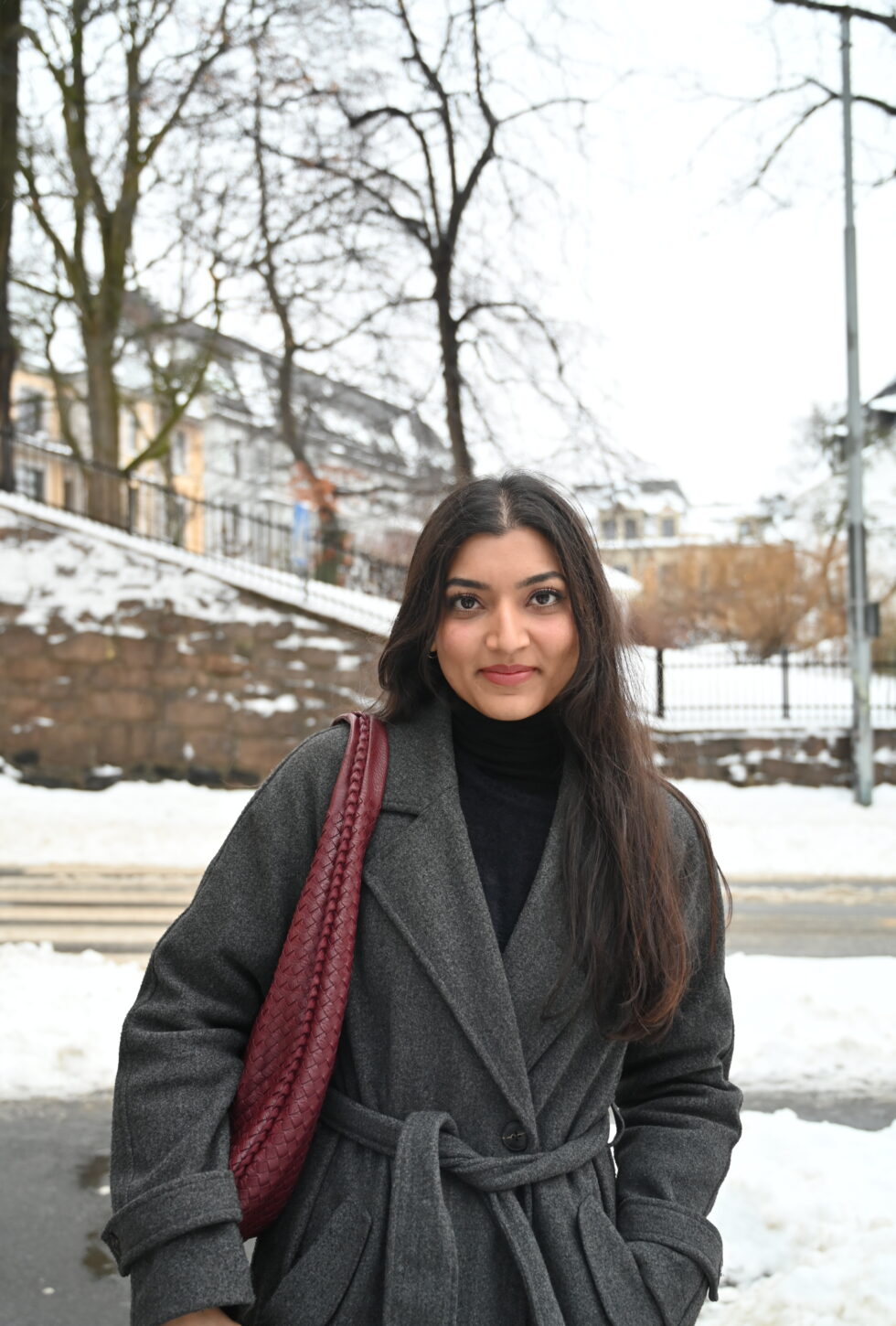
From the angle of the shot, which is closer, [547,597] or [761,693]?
[547,597]

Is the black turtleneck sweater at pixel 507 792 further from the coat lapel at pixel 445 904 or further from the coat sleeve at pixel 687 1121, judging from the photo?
the coat sleeve at pixel 687 1121

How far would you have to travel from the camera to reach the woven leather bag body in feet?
5.17

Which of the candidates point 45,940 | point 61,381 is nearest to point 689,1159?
point 45,940

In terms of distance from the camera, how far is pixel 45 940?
6.93m

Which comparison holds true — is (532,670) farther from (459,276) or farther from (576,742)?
(459,276)

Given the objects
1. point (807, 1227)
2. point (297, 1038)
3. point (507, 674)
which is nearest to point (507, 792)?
point (507, 674)

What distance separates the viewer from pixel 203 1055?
1.60 m

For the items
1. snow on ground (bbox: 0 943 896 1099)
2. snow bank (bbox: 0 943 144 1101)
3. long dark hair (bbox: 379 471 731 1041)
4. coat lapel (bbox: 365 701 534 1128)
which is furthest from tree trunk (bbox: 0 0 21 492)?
coat lapel (bbox: 365 701 534 1128)

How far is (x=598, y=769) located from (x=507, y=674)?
0.71 feet

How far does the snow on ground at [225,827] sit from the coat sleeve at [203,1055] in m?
8.48

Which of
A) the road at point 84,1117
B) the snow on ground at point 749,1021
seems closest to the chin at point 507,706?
the road at point 84,1117

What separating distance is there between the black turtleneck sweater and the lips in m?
0.09

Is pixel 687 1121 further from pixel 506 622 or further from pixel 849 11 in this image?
pixel 849 11

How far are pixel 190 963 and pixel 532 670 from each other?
0.69 metres
